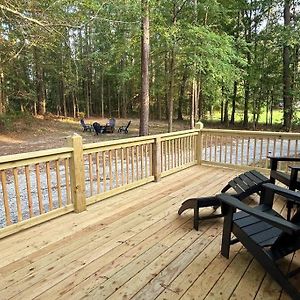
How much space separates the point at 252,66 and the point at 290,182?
12.3 m

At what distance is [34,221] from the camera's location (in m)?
2.88

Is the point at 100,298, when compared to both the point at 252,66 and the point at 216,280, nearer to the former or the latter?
the point at 216,280

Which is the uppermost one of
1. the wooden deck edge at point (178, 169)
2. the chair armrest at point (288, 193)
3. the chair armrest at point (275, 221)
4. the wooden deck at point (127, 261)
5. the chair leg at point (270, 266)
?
the chair armrest at point (288, 193)

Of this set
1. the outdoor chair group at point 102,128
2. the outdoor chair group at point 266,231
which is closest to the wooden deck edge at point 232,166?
the outdoor chair group at point 266,231

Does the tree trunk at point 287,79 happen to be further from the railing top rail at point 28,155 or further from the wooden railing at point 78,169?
the railing top rail at point 28,155

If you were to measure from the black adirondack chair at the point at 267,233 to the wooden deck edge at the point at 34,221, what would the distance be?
185cm

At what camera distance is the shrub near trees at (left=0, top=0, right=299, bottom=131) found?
23.1ft

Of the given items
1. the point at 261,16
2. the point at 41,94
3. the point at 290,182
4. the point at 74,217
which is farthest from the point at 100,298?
the point at 41,94

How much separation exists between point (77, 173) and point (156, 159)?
64.9 inches

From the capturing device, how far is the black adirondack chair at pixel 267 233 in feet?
5.65

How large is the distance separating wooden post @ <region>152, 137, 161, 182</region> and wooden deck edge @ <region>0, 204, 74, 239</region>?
1680mm

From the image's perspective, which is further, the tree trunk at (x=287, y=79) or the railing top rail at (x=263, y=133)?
the tree trunk at (x=287, y=79)

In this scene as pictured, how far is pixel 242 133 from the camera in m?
4.88

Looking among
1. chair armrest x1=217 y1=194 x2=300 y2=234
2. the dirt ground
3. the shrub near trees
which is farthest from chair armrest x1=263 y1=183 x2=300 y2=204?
the dirt ground
